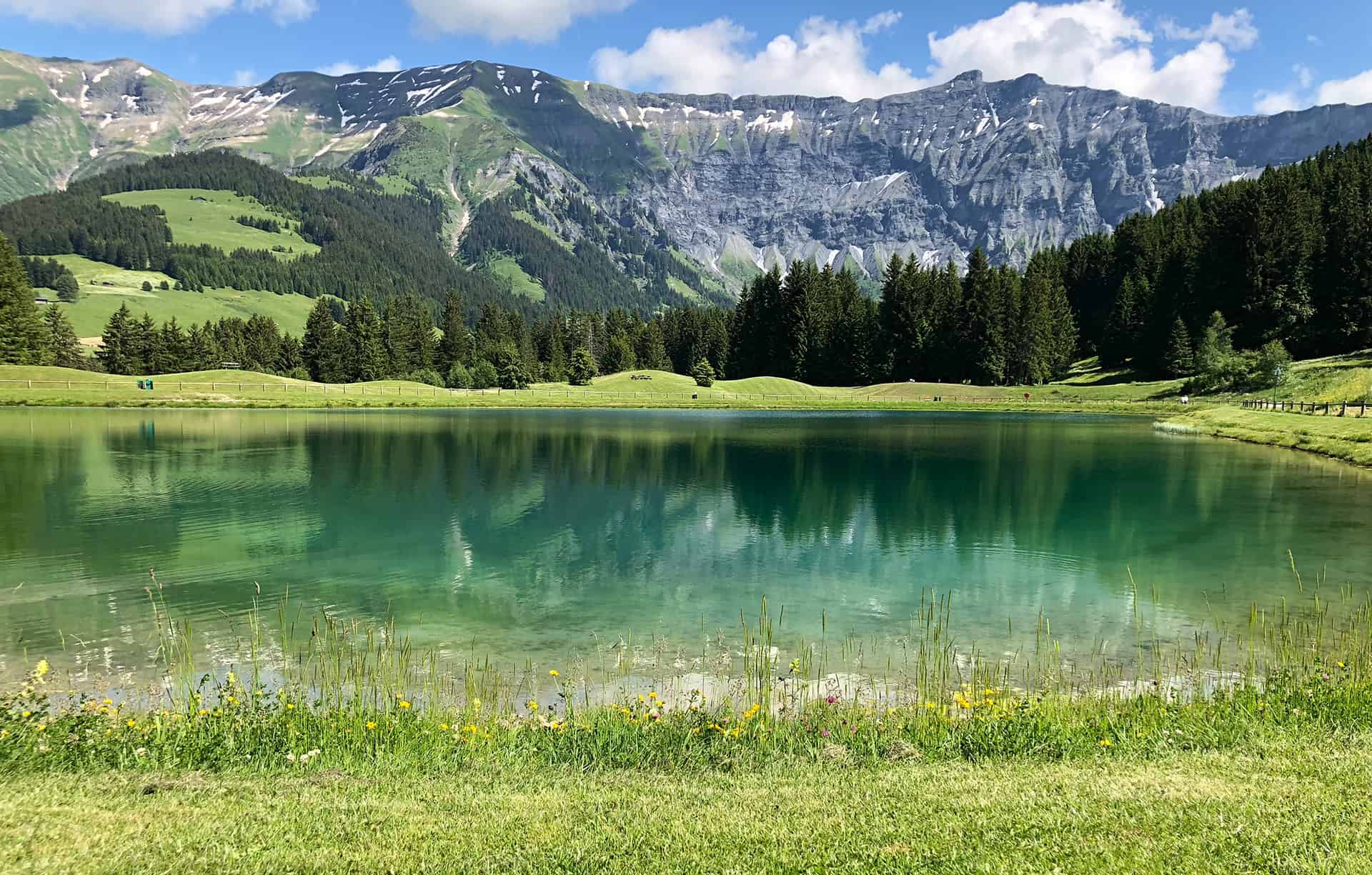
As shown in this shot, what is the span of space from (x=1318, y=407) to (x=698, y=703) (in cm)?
7946

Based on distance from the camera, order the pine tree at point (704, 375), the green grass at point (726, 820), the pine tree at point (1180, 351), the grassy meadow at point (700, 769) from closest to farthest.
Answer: the green grass at point (726, 820) → the grassy meadow at point (700, 769) → the pine tree at point (1180, 351) → the pine tree at point (704, 375)

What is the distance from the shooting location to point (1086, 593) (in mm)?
21078

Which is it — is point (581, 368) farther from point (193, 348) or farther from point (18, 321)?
point (18, 321)

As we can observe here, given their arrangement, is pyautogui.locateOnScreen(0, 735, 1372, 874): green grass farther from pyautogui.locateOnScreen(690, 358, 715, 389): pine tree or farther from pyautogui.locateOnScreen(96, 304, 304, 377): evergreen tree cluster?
pyautogui.locateOnScreen(96, 304, 304, 377): evergreen tree cluster

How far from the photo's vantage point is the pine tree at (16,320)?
11119 cm

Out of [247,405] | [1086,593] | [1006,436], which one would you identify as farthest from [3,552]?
[247,405]

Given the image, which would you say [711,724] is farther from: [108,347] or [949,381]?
[108,347]

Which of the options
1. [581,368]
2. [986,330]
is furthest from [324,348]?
[986,330]

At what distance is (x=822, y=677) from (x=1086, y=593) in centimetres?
1032

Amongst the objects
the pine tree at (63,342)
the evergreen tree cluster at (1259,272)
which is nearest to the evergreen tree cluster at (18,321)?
the pine tree at (63,342)

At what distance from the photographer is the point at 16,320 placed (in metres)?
114

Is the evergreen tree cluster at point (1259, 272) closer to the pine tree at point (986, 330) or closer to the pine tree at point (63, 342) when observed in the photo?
the pine tree at point (986, 330)

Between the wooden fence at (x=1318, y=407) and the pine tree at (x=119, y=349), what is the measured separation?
17365 centimetres

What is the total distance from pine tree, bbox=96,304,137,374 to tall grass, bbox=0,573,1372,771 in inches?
6224
